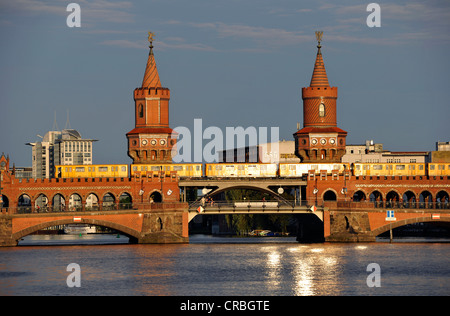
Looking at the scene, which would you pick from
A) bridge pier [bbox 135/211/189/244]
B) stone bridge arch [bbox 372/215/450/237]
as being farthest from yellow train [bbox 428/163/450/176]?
bridge pier [bbox 135/211/189/244]

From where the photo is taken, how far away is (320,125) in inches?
6585

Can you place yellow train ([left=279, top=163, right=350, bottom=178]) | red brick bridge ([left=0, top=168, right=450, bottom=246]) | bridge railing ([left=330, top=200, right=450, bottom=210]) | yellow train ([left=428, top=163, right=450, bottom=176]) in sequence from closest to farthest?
1. red brick bridge ([left=0, top=168, right=450, bottom=246])
2. bridge railing ([left=330, top=200, right=450, bottom=210])
3. yellow train ([left=279, top=163, right=350, bottom=178])
4. yellow train ([left=428, top=163, right=450, bottom=176])

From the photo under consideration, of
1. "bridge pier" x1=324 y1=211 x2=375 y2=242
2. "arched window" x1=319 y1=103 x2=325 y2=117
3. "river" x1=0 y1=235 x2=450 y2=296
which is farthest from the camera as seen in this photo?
"arched window" x1=319 y1=103 x2=325 y2=117

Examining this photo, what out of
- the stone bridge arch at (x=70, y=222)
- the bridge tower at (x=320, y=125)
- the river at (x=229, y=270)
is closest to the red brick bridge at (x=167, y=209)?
the stone bridge arch at (x=70, y=222)

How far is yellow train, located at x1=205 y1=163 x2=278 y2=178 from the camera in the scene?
166m

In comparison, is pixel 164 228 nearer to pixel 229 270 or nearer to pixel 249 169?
pixel 249 169

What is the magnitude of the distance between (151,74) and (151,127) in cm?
874

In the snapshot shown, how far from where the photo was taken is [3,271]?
104 meters

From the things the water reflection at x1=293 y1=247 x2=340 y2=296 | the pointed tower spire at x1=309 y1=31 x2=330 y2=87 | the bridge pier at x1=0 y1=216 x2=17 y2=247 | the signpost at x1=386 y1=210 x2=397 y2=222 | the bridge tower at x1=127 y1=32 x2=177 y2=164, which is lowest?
the water reflection at x1=293 y1=247 x2=340 y2=296

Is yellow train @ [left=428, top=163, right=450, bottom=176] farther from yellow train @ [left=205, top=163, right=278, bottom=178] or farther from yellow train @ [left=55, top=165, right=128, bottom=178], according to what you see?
yellow train @ [left=55, top=165, right=128, bottom=178]

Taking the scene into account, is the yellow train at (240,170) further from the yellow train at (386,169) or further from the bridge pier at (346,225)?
the bridge pier at (346,225)

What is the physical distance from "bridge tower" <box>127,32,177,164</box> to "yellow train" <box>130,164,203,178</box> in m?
1.11
